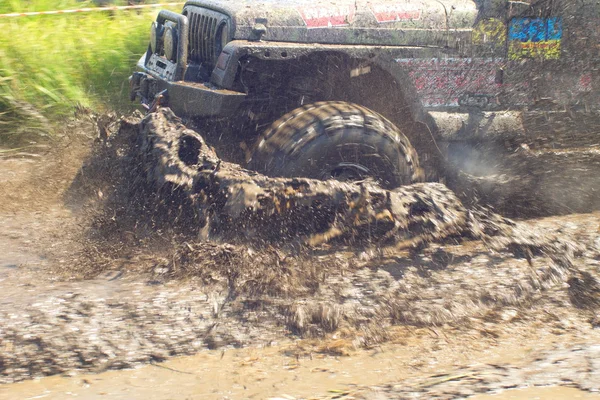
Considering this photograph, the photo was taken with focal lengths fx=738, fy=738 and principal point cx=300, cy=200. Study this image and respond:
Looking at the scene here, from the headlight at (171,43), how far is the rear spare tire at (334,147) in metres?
0.99

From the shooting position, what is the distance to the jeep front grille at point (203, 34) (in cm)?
456

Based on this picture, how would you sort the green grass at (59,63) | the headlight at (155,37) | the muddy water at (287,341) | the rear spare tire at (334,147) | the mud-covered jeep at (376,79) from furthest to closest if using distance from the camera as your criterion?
the green grass at (59,63) < the headlight at (155,37) < the mud-covered jeep at (376,79) < the rear spare tire at (334,147) < the muddy water at (287,341)

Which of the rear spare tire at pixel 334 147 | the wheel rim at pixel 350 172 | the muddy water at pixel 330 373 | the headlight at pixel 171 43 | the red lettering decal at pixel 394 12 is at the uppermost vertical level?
the red lettering decal at pixel 394 12

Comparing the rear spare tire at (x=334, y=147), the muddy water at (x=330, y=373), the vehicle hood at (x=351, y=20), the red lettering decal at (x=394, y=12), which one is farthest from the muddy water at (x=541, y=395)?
the red lettering decal at (x=394, y=12)

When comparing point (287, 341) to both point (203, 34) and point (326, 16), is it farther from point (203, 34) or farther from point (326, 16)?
point (203, 34)

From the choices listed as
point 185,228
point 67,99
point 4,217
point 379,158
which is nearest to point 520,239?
point 379,158

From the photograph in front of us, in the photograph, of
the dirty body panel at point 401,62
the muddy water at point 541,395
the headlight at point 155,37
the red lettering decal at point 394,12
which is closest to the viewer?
the muddy water at point 541,395

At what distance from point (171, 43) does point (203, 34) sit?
218mm

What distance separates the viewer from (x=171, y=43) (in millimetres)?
4777

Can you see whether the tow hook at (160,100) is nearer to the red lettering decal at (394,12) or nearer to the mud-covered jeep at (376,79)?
the mud-covered jeep at (376,79)

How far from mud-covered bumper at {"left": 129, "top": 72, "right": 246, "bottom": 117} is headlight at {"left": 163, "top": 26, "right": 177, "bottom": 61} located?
175mm

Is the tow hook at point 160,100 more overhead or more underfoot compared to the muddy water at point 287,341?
more overhead

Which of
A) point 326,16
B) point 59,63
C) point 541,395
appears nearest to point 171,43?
point 326,16

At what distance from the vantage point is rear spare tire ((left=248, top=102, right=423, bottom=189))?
4133 mm
